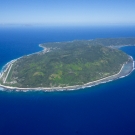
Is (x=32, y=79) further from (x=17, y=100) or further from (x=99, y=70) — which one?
(x=99, y=70)

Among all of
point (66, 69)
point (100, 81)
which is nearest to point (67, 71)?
point (66, 69)

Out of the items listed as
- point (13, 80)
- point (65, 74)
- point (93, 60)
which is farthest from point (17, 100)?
point (93, 60)

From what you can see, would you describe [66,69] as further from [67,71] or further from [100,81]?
[100,81]

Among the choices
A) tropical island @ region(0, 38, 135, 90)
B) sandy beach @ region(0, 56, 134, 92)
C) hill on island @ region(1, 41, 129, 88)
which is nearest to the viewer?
sandy beach @ region(0, 56, 134, 92)

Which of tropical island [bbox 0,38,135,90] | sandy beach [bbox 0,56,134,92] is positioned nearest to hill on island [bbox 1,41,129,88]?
tropical island [bbox 0,38,135,90]

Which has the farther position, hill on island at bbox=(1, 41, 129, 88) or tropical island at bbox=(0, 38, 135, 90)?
hill on island at bbox=(1, 41, 129, 88)

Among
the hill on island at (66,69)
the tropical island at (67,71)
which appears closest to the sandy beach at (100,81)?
the tropical island at (67,71)

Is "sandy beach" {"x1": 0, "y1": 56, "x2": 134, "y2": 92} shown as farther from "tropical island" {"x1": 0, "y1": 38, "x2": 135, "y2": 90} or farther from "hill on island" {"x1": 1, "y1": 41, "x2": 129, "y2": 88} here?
"hill on island" {"x1": 1, "y1": 41, "x2": 129, "y2": 88}

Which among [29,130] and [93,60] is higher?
[93,60]

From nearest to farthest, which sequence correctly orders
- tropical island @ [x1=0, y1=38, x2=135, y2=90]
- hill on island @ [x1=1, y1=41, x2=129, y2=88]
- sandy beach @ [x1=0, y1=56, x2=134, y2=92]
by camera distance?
1. sandy beach @ [x1=0, y1=56, x2=134, y2=92]
2. tropical island @ [x1=0, y1=38, x2=135, y2=90]
3. hill on island @ [x1=1, y1=41, x2=129, y2=88]
